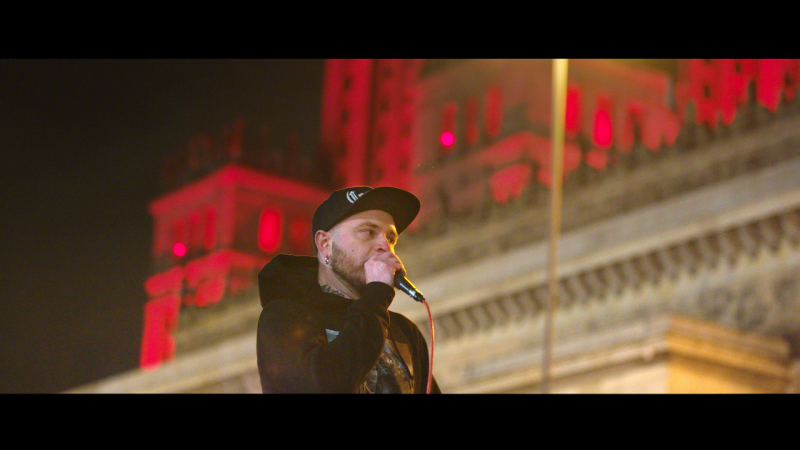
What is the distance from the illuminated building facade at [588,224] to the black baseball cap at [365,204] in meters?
4.73

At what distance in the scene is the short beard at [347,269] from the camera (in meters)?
5.36

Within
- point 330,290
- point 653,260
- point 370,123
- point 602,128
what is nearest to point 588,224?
point 653,260

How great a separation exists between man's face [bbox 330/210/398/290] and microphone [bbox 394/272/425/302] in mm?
219

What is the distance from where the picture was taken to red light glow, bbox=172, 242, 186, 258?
29.7 feet

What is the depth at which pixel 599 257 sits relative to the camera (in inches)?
909

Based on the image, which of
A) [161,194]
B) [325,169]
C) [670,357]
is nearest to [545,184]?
[670,357]

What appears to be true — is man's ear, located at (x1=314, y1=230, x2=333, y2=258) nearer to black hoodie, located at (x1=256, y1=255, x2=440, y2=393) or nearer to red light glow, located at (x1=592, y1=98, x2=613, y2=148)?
black hoodie, located at (x1=256, y1=255, x2=440, y2=393)

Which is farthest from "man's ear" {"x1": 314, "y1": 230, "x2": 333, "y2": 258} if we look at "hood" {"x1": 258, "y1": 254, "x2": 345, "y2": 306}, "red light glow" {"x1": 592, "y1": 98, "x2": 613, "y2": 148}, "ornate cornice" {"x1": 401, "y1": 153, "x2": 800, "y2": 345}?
"red light glow" {"x1": 592, "y1": 98, "x2": 613, "y2": 148}

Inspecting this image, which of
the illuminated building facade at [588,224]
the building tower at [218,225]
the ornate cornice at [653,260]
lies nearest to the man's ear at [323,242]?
the building tower at [218,225]

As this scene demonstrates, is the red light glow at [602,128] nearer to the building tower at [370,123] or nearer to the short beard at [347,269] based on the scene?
the building tower at [370,123]
